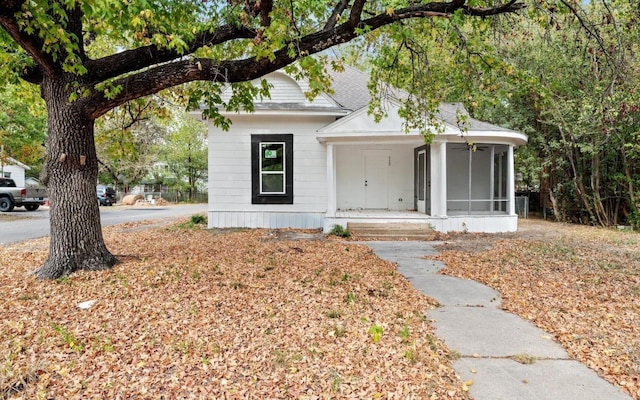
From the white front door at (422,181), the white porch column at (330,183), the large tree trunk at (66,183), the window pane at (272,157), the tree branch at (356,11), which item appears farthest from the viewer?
the white front door at (422,181)

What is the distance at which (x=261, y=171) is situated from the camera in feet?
36.1

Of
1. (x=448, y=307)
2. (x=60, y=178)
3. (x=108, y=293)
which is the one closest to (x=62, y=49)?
(x=60, y=178)

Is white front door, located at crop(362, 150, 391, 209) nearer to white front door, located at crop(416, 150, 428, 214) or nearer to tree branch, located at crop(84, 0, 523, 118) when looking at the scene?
white front door, located at crop(416, 150, 428, 214)

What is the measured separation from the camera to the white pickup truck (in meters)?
18.3

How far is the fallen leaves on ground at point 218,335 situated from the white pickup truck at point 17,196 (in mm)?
16574

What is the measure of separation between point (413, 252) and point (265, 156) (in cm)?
555

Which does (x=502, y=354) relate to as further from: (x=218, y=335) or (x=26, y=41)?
(x=26, y=41)

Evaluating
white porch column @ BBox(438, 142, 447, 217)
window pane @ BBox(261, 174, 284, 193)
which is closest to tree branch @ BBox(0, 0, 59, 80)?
window pane @ BBox(261, 174, 284, 193)

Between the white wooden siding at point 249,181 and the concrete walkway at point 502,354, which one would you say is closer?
the concrete walkway at point 502,354

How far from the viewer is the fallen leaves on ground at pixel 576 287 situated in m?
3.11

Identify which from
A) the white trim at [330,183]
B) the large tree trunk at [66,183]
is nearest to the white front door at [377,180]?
the white trim at [330,183]

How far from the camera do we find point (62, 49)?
16.6ft

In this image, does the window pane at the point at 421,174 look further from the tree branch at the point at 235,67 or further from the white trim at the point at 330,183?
the tree branch at the point at 235,67

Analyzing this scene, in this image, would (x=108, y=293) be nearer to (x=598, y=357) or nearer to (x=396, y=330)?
(x=396, y=330)
